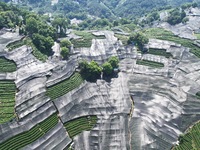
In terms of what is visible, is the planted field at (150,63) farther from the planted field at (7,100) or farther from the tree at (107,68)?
the planted field at (7,100)

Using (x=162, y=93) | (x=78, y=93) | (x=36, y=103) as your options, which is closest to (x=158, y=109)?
(x=162, y=93)

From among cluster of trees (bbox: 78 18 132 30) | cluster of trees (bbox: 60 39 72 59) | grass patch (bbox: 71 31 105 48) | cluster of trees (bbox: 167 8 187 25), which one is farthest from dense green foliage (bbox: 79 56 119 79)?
cluster of trees (bbox: 78 18 132 30)

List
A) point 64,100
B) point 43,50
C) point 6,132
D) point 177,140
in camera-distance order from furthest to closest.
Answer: point 43,50
point 64,100
point 177,140
point 6,132

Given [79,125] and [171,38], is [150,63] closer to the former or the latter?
[171,38]

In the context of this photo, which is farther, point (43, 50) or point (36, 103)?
point (43, 50)

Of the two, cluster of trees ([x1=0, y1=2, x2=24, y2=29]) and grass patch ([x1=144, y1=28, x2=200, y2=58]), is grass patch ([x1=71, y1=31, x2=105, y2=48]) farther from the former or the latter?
grass patch ([x1=144, y1=28, x2=200, y2=58])

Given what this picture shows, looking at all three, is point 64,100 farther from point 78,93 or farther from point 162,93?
point 162,93

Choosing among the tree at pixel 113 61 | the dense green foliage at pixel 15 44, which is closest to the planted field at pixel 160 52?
the tree at pixel 113 61

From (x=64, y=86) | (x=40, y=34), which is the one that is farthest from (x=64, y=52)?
(x=64, y=86)
